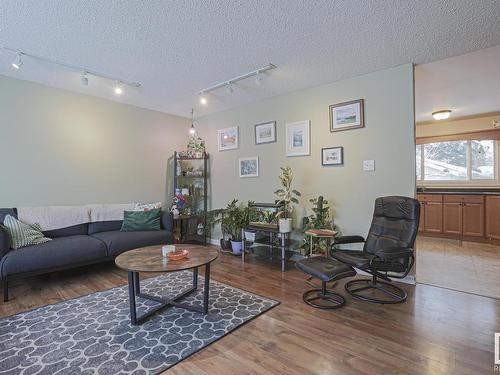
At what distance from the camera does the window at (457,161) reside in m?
5.25

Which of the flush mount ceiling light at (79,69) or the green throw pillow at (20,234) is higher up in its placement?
the flush mount ceiling light at (79,69)

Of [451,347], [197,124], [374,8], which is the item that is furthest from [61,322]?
[197,124]

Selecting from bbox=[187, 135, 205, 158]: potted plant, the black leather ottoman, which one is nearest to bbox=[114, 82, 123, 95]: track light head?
bbox=[187, 135, 205, 158]: potted plant

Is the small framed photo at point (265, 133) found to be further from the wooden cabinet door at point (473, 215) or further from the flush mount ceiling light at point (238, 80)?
the wooden cabinet door at point (473, 215)

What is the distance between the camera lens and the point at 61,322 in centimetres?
221

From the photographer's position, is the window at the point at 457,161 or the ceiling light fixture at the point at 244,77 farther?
the window at the point at 457,161

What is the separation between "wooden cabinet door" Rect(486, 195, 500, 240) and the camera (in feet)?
15.3

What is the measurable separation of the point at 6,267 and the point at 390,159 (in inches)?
169

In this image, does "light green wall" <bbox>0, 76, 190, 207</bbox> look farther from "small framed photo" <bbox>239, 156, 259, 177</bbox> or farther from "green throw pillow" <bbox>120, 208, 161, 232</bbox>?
"small framed photo" <bbox>239, 156, 259, 177</bbox>

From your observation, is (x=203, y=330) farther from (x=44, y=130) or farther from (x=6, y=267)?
(x=44, y=130)

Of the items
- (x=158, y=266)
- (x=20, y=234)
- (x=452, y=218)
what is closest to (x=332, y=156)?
(x=158, y=266)

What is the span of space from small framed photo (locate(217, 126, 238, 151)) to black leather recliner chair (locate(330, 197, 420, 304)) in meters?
2.61

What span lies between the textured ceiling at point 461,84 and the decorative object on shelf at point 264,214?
8.11 feet

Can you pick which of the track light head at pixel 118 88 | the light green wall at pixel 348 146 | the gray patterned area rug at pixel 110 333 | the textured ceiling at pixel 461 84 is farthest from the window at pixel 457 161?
the track light head at pixel 118 88
